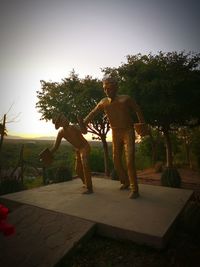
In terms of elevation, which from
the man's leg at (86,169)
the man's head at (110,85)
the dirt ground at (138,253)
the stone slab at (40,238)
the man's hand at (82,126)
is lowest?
the dirt ground at (138,253)

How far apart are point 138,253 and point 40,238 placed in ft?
4.51

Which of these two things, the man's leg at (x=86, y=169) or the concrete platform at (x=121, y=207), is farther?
the man's leg at (x=86, y=169)

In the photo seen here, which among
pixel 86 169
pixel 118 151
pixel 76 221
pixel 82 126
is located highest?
pixel 82 126

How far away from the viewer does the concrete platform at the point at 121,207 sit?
11.4 ft

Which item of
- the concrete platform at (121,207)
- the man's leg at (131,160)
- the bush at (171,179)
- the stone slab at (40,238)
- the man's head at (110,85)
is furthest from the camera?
the bush at (171,179)

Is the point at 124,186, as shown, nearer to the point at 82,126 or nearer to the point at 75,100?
the point at 82,126

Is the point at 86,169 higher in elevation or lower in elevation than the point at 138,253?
higher

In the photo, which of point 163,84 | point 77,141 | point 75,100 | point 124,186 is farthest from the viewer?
point 75,100

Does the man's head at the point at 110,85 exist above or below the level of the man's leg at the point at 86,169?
above

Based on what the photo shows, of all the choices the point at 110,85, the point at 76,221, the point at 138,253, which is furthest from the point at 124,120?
the point at 138,253

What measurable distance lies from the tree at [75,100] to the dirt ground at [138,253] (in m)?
9.92

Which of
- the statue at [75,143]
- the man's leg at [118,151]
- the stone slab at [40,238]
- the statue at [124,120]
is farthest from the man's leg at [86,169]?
the stone slab at [40,238]

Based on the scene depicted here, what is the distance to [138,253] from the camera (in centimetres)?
335

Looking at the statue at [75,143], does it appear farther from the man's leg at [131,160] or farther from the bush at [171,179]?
the bush at [171,179]
